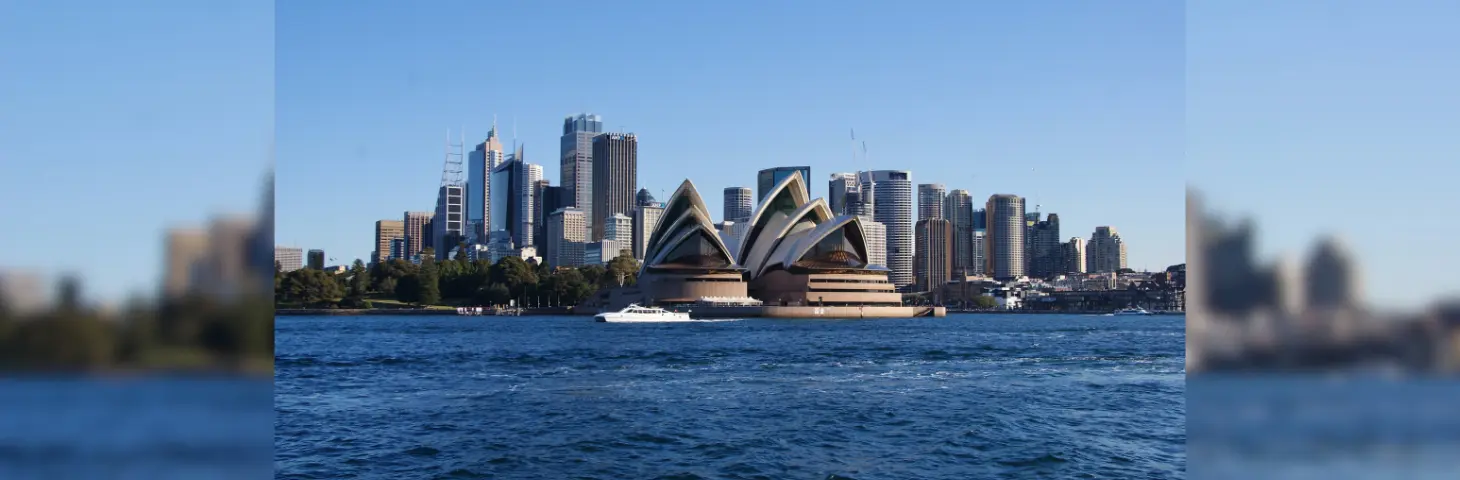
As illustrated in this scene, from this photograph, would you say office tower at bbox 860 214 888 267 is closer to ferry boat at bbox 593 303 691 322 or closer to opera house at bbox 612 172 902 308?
opera house at bbox 612 172 902 308

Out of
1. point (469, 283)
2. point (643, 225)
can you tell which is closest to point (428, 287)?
point (469, 283)

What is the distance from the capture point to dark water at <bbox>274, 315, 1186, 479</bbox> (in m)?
8.75

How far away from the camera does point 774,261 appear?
58.2 metres

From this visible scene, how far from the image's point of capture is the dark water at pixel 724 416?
28.7 feet

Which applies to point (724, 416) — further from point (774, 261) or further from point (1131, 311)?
point (1131, 311)
